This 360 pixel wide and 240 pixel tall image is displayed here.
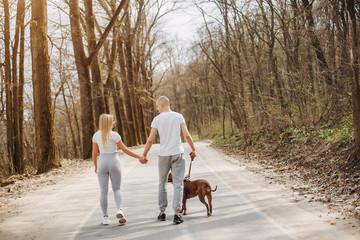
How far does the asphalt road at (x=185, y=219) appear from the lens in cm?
511

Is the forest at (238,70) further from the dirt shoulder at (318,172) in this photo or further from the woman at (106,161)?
the woman at (106,161)

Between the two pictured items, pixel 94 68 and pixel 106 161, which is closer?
pixel 106 161

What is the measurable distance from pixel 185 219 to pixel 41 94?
33.4 feet

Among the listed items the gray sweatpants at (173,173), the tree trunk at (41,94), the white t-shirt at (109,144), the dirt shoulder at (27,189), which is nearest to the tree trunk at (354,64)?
the gray sweatpants at (173,173)

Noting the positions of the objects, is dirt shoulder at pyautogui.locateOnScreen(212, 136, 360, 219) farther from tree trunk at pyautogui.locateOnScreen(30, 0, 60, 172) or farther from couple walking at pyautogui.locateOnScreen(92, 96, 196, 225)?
tree trunk at pyautogui.locateOnScreen(30, 0, 60, 172)

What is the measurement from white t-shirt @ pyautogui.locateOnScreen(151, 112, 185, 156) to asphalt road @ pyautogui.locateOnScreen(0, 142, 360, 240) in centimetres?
→ 115

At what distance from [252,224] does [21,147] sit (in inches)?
767

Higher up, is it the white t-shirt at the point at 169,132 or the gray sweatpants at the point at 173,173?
the white t-shirt at the point at 169,132

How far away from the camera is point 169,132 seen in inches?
242

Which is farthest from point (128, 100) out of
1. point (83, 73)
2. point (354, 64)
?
point (354, 64)

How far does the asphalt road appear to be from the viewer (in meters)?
5.11

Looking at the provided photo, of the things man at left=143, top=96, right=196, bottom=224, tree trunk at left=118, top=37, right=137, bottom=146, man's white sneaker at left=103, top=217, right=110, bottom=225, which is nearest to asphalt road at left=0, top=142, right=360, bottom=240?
man's white sneaker at left=103, top=217, right=110, bottom=225

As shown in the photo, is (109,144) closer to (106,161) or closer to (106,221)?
(106,161)

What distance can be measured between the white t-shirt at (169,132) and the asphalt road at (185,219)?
45.1 inches
